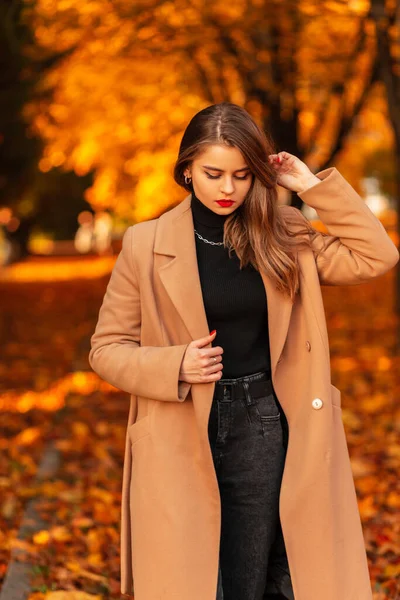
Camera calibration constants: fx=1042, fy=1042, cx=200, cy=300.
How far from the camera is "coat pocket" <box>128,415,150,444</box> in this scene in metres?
3.41

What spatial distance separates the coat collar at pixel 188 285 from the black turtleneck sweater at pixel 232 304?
0.05 m

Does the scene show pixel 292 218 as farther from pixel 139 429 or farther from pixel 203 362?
pixel 139 429

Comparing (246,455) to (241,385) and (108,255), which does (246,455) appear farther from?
(108,255)

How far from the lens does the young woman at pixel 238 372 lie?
10.9ft

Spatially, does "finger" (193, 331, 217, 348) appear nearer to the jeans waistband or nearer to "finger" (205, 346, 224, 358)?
"finger" (205, 346, 224, 358)

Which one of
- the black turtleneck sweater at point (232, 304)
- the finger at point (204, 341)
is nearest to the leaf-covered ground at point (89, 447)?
the black turtleneck sweater at point (232, 304)

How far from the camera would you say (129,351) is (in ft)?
11.1

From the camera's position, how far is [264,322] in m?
3.44

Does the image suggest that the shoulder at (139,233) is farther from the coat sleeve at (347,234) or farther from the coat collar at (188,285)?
the coat sleeve at (347,234)

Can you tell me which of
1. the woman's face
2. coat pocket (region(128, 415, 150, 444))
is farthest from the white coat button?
the woman's face

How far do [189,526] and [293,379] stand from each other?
23.0 inches

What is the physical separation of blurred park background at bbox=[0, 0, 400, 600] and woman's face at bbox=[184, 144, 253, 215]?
0.71m

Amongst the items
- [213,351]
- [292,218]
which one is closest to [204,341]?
[213,351]

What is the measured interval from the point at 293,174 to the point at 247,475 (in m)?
1.01
